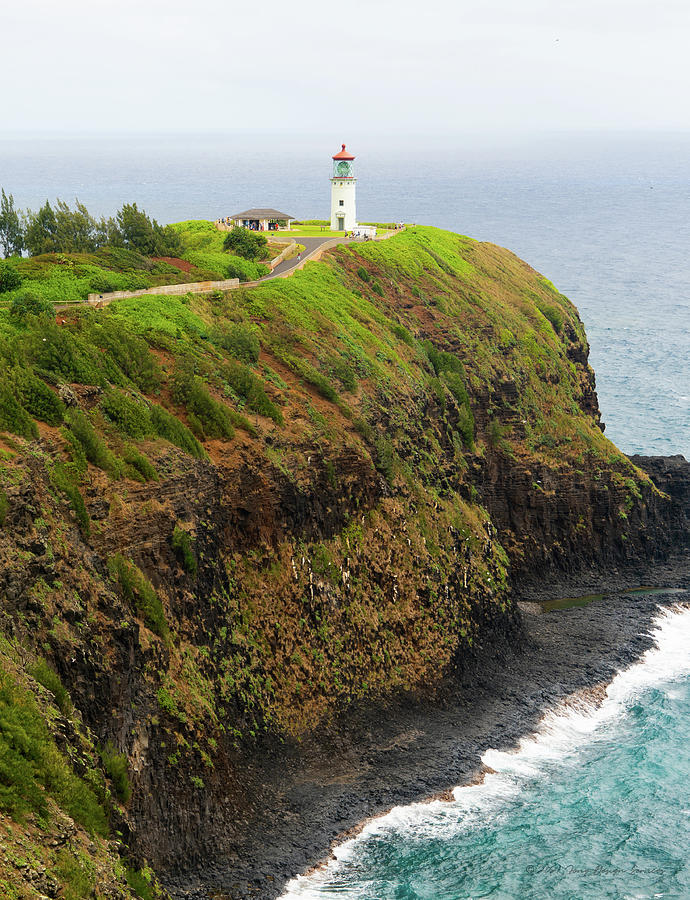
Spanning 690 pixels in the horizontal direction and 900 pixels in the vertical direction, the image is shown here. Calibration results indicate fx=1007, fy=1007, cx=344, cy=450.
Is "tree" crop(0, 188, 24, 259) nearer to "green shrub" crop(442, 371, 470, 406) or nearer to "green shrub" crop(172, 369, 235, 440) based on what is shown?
"green shrub" crop(172, 369, 235, 440)

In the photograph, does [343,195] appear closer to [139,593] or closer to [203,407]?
[203,407]

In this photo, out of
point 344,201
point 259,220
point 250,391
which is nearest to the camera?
point 250,391

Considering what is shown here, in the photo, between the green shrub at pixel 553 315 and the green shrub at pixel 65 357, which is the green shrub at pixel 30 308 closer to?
the green shrub at pixel 65 357

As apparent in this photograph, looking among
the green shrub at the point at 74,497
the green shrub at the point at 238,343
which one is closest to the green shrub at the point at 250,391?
the green shrub at the point at 238,343

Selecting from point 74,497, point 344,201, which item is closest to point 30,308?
point 74,497

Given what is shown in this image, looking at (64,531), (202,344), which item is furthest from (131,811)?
(202,344)

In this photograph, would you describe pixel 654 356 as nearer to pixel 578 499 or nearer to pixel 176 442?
pixel 578 499

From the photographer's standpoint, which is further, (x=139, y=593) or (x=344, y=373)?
(x=344, y=373)
